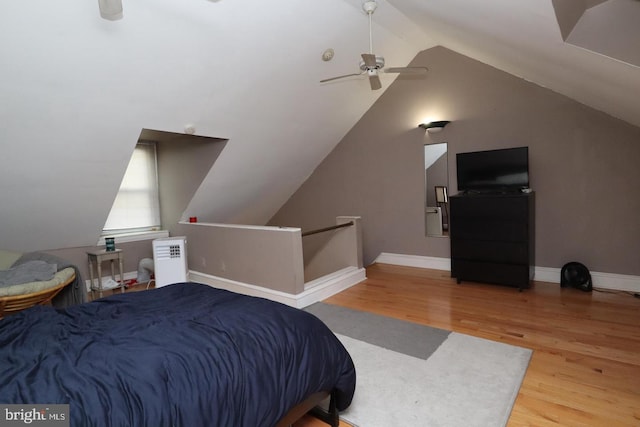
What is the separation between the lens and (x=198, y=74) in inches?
123

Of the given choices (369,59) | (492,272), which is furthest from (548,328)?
(369,59)

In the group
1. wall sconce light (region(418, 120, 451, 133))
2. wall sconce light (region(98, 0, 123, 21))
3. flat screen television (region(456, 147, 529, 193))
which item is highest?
wall sconce light (region(98, 0, 123, 21))

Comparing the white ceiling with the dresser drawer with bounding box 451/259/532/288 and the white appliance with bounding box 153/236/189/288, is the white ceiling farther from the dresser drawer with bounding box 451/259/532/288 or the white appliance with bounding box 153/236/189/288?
the dresser drawer with bounding box 451/259/532/288

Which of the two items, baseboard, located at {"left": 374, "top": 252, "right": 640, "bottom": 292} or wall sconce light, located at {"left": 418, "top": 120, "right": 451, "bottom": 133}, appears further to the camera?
wall sconce light, located at {"left": 418, "top": 120, "right": 451, "bottom": 133}

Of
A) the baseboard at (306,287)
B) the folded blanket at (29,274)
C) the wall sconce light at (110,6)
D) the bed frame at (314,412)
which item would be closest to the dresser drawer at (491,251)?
the baseboard at (306,287)

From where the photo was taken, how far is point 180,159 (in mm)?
4844

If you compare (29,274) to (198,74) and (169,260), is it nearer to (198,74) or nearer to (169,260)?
(169,260)

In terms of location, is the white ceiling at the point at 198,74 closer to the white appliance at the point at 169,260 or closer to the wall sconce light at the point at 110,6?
the wall sconce light at the point at 110,6

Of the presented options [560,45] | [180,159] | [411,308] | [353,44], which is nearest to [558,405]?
[411,308]

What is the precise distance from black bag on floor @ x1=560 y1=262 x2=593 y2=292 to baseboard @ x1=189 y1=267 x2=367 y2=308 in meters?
2.44

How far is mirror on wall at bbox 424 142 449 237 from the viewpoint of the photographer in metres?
4.88

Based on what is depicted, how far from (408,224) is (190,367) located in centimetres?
437

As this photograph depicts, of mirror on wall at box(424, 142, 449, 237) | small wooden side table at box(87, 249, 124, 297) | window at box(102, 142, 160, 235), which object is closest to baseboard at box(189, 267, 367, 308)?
small wooden side table at box(87, 249, 124, 297)

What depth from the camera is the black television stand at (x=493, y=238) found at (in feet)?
12.5
